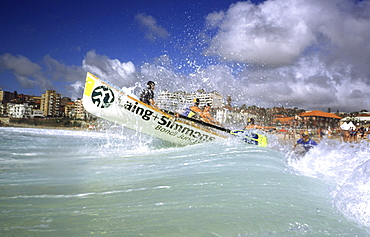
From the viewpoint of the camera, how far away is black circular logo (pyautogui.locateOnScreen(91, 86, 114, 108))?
7180 mm

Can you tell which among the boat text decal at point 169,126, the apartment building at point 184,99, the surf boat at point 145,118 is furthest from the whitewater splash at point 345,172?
the apartment building at point 184,99

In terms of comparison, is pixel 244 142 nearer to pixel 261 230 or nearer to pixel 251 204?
pixel 251 204

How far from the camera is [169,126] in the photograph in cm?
777

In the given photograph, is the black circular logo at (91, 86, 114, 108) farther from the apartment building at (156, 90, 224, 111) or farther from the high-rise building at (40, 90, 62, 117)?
the high-rise building at (40, 90, 62, 117)

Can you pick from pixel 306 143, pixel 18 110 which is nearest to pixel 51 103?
pixel 18 110

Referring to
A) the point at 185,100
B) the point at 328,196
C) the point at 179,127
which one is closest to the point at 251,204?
the point at 328,196

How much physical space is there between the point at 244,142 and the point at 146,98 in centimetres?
383

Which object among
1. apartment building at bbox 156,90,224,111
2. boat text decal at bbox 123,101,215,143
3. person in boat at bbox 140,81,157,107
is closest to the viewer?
boat text decal at bbox 123,101,215,143

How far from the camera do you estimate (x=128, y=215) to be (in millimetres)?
2295

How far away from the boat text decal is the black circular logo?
0.40 meters

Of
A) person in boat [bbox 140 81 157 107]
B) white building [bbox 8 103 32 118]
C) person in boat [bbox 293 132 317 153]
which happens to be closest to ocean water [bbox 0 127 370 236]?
person in boat [bbox 293 132 317 153]

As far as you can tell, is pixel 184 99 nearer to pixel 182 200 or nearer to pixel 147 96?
pixel 147 96

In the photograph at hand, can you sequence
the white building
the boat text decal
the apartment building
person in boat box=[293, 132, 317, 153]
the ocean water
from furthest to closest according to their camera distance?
the white building, the apartment building, the boat text decal, person in boat box=[293, 132, 317, 153], the ocean water

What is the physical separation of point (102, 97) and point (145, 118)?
1.51 meters
